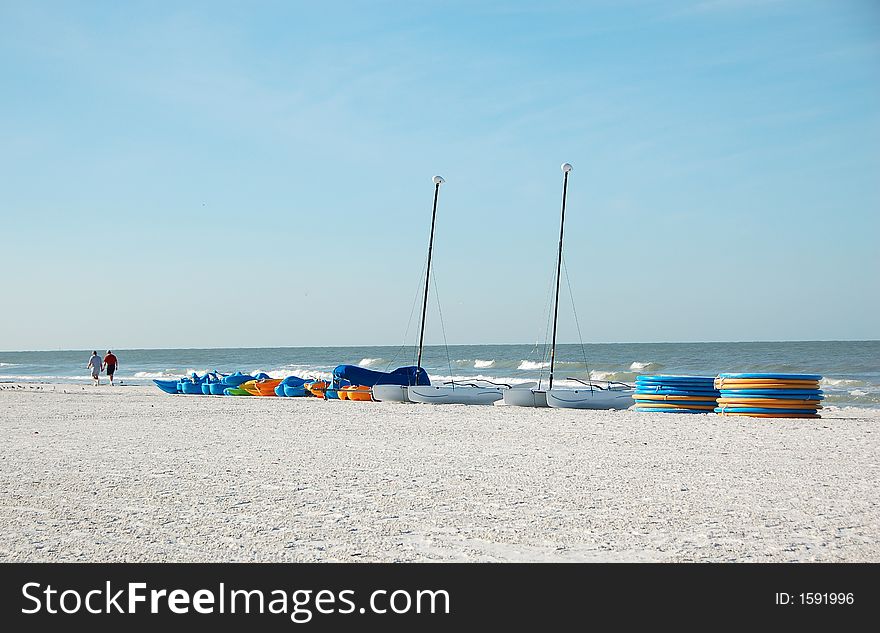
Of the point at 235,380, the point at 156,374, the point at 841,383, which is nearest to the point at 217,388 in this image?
the point at 235,380

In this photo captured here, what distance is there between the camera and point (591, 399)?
2092cm

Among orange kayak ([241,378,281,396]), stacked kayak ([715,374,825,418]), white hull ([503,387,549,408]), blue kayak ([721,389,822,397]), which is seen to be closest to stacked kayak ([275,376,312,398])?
orange kayak ([241,378,281,396])

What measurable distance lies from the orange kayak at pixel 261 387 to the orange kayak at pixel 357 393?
3.52 metres

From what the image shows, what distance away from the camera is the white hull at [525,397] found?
21.4 meters

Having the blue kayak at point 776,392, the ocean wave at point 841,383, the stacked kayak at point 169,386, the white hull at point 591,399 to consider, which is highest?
the ocean wave at point 841,383

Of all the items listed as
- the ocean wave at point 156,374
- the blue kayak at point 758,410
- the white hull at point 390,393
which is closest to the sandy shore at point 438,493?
the blue kayak at point 758,410

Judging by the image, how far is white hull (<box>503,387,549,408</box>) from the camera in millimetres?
21438

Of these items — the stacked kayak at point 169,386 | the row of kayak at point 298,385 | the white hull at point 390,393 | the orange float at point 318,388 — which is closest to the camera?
the white hull at point 390,393

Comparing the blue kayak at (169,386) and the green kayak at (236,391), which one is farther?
the blue kayak at (169,386)

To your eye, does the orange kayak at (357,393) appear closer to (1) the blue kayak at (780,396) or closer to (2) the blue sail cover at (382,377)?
(2) the blue sail cover at (382,377)

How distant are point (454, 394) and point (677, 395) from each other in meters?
5.59

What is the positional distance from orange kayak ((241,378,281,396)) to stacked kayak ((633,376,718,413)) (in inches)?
466

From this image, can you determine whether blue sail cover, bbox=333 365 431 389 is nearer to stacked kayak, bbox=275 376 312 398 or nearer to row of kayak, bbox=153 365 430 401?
row of kayak, bbox=153 365 430 401
